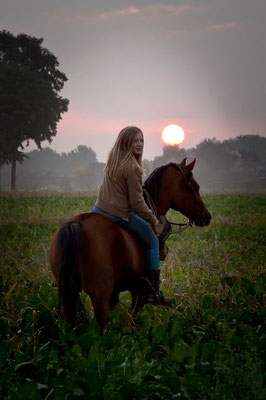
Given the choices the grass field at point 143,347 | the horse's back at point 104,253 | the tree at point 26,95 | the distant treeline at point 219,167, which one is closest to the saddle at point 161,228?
the horse's back at point 104,253

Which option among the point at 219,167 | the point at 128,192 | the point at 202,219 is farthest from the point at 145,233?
the point at 219,167

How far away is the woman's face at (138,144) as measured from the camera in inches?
161

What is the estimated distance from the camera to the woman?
4020 mm

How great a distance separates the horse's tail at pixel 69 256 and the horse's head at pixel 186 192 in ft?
5.14

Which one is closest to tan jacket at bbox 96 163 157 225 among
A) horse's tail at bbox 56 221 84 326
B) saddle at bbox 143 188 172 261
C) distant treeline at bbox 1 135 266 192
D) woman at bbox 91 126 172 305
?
woman at bbox 91 126 172 305

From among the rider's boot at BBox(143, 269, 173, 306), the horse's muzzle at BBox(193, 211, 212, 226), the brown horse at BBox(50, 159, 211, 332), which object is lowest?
the rider's boot at BBox(143, 269, 173, 306)

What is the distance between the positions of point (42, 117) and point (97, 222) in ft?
103

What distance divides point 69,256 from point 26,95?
104 feet

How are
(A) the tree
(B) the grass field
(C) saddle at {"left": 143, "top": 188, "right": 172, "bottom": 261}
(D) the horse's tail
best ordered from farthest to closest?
(A) the tree, (C) saddle at {"left": 143, "top": 188, "right": 172, "bottom": 261}, (D) the horse's tail, (B) the grass field

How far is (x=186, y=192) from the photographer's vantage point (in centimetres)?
471

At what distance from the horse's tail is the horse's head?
157cm

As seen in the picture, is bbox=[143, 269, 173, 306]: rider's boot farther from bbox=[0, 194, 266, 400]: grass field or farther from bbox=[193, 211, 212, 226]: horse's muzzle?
bbox=[193, 211, 212, 226]: horse's muzzle

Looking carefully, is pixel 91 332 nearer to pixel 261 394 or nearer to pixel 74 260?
pixel 74 260

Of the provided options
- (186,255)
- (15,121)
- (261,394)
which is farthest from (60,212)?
(15,121)
